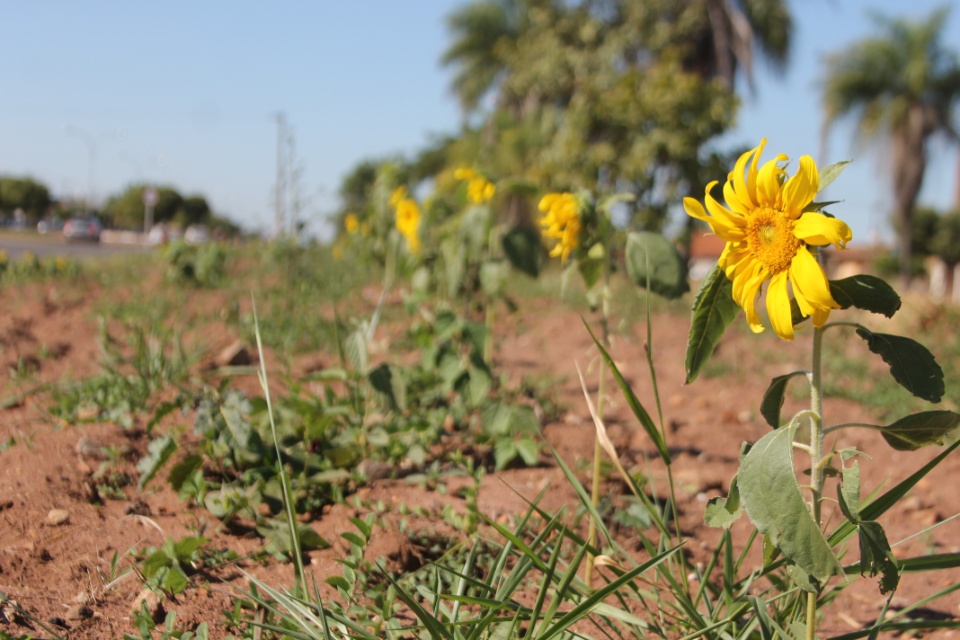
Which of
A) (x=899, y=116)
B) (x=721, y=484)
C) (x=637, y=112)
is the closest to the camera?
(x=721, y=484)

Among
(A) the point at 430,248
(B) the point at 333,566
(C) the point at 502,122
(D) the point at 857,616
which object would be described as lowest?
(D) the point at 857,616

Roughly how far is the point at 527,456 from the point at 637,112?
28.9 feet

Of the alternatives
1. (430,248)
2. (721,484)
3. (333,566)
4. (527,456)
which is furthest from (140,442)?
(430,248)

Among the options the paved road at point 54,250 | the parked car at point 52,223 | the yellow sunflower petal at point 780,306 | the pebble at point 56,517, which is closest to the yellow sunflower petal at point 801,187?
the yellow sunflower petal at point 780,306

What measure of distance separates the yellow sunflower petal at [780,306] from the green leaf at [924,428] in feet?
0.71

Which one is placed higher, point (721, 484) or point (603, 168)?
point (603, 168)

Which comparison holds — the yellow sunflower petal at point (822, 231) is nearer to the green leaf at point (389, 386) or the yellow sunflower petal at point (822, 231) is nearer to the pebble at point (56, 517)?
the green leaf at point (389, 386)

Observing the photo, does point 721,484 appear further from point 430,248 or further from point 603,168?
point 603,168

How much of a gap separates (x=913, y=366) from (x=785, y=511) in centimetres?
31

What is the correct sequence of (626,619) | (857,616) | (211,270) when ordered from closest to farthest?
1. (626,619)
2. (857,616)
3. (211,270)

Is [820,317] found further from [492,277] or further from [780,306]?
[492,277]

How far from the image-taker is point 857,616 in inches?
83.1

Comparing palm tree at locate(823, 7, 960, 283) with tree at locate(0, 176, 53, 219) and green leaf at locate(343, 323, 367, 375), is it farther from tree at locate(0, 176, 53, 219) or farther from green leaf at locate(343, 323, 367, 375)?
tree at locate(0, 176, 53, 219)

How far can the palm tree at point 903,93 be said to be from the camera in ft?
80.4
